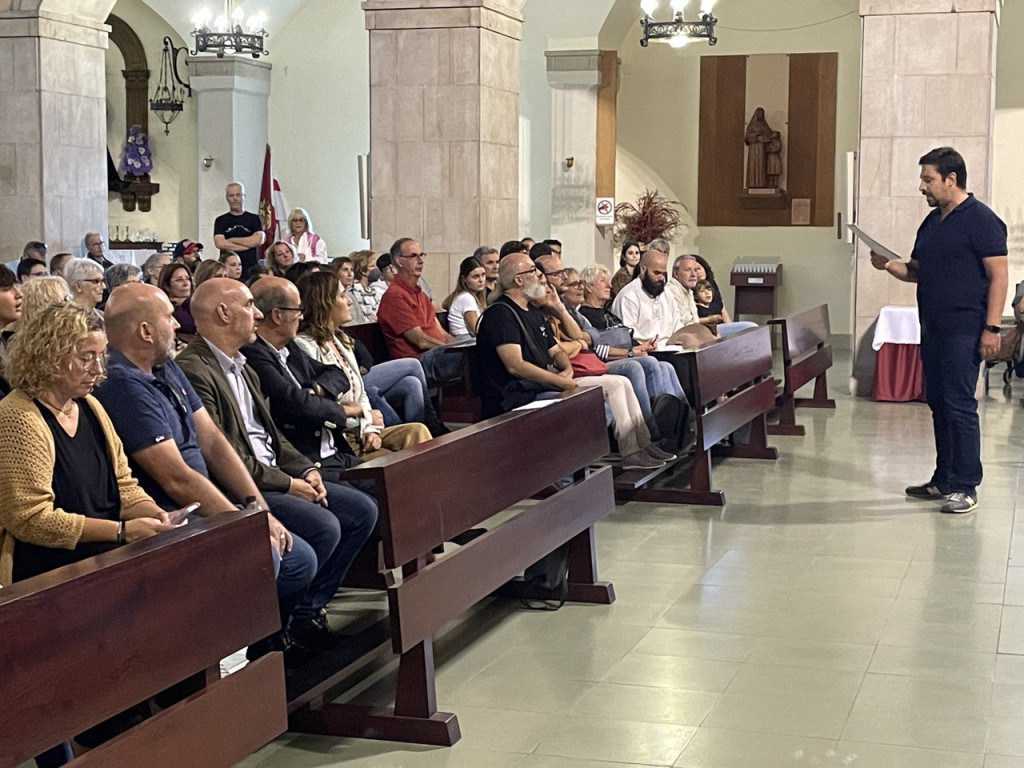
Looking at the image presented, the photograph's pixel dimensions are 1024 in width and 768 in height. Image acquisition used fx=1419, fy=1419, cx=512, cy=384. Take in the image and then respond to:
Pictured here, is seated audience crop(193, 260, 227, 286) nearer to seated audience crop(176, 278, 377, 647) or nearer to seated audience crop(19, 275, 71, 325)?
seated audience crop(19, 275, 71, 325)

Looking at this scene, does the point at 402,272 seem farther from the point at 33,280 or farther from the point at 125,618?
the point at 125,618

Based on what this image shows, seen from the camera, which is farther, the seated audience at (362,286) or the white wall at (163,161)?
the white wall at (163,161)

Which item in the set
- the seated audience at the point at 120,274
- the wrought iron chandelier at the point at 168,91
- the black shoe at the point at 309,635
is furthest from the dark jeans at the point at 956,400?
the wrought iron chandelier at the point at 168,91

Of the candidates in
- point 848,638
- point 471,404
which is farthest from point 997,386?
point 848,638

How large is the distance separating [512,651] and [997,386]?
794cm

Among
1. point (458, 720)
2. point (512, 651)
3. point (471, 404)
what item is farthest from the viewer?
point (471, 404)

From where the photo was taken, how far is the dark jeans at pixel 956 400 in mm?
6230

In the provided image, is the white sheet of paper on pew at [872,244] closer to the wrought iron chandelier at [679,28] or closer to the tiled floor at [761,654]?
the tiled floor at [761,654]

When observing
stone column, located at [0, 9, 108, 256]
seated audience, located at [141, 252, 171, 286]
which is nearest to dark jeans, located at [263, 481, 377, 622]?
seated audience, located at [141, 252, 171, 286]

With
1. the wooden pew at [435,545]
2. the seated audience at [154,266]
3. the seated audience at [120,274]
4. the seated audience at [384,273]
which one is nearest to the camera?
the wooden pew at [435,545]

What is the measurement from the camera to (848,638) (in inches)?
175

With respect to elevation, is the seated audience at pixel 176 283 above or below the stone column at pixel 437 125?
below

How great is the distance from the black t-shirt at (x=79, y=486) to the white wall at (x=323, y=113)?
43.8ft

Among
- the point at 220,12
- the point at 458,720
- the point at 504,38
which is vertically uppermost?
the point at 220,12
